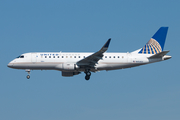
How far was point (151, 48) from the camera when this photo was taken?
57.2 metres

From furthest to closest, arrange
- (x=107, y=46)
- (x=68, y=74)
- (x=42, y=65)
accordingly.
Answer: (x=68, y=74)
(x=42, y=65)
(x=107, y=46)

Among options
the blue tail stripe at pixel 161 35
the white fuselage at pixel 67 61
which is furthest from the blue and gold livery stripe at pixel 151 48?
the white fuselage at pixel 67 61

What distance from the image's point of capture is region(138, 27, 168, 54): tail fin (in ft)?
187

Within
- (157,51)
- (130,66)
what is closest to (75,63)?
(130,66)

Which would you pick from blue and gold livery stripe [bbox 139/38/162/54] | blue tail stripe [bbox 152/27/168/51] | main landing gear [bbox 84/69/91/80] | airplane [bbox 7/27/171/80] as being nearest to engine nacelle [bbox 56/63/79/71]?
airplane [bbox 7/27/171/80]

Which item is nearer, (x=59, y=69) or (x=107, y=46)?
(x=107, y=46)

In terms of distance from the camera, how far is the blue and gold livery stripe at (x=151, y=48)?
2222 inches

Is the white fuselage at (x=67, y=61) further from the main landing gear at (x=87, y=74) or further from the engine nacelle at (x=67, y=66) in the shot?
the main landing gear at (x=87, y=74)

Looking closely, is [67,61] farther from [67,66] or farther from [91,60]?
[91,60]

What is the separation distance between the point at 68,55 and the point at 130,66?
390 inches

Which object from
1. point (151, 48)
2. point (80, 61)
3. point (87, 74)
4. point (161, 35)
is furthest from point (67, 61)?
point (161, 35)

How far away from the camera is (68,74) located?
55.8m

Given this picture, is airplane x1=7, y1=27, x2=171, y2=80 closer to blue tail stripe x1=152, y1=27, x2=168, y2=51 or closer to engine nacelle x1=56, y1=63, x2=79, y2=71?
engine nacelle x1=56, y1=63, x2=79, y2=71

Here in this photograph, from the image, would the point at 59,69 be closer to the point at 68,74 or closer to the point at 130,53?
the point at 68,74
